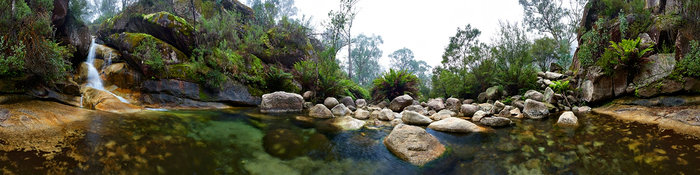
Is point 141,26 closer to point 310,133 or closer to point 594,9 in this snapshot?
point 310,133

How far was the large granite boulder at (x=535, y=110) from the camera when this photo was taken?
5.69 metres

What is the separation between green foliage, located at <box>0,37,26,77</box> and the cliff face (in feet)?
38.6

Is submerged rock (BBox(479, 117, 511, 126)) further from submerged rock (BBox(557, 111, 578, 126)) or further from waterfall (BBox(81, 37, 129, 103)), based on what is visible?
waterfall (BBox(81, 37, 129, 103))

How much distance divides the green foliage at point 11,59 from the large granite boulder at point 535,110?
9.78 m

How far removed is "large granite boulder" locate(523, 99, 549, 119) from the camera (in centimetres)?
569

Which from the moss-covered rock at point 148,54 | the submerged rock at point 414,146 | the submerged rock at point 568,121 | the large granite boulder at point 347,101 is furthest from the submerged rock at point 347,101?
the submerged rock at point 568,121

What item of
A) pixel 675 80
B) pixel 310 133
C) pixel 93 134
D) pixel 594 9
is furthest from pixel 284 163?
pixel 594 9

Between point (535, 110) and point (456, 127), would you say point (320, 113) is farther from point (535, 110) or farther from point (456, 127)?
point (535, 110)

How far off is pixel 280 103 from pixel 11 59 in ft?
15.7

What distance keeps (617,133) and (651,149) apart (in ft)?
3.42

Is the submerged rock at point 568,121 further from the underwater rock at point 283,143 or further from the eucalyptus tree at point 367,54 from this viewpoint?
the eucalyptus tree at point 367,54

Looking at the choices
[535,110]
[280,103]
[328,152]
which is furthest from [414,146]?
[280,103]

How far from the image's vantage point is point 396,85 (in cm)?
1143

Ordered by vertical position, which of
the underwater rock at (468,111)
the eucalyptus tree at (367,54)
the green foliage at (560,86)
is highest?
the eucalyptus tree at (367,54)
